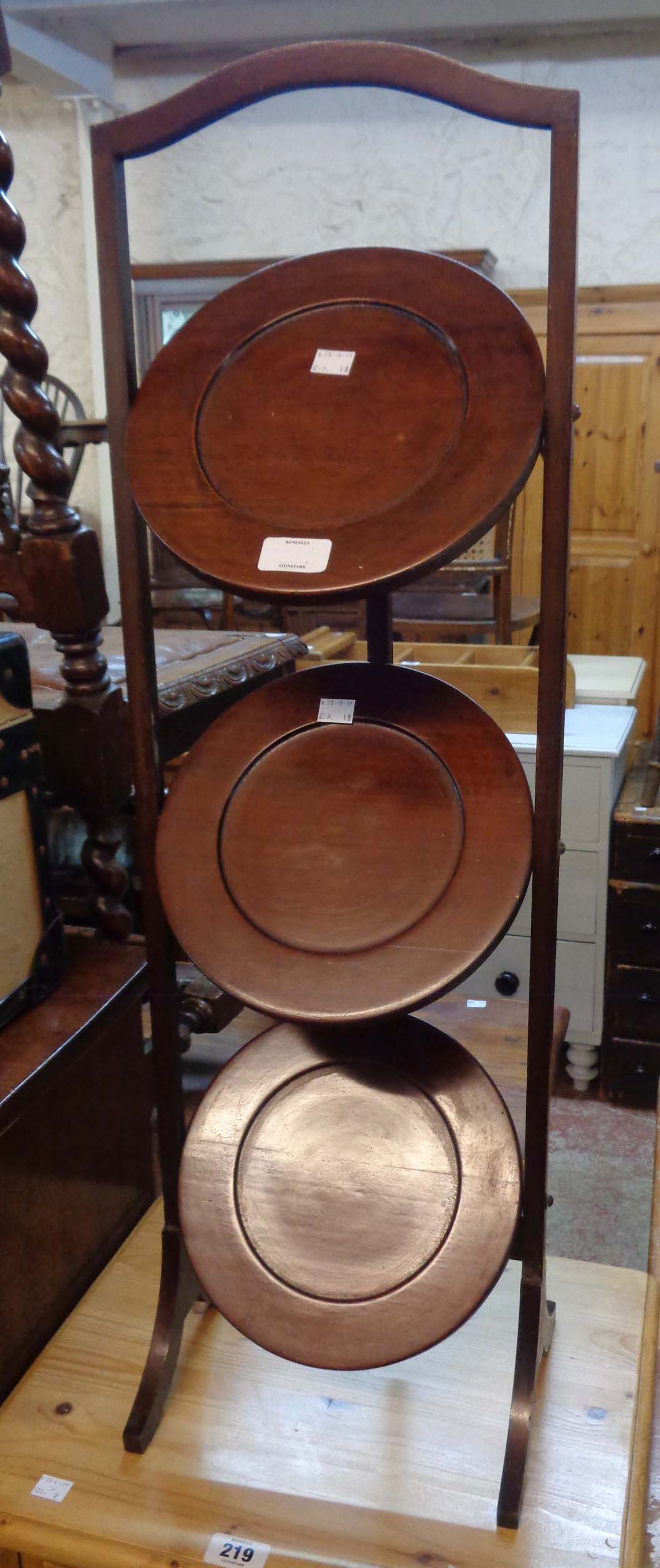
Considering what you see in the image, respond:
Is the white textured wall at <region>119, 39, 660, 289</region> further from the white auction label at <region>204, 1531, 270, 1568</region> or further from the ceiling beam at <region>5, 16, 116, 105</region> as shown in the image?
the white auction label at <region>204, 1531, 270, 1568</region>

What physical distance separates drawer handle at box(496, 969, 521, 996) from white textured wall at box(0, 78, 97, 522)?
3067 mm

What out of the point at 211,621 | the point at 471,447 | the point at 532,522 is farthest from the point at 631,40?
the point at 471,447

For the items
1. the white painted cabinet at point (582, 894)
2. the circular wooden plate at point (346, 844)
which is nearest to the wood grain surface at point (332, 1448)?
the circular wooden plate at point (346, 844)

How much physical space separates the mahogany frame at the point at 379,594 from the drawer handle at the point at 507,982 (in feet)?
4.41

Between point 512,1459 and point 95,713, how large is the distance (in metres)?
0.94

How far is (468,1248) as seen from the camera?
3.22ft

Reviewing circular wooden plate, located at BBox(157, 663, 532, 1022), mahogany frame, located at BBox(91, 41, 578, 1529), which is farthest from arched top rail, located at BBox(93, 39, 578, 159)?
circular wooden plate, located at BBox(157, 663, 532, 1022)

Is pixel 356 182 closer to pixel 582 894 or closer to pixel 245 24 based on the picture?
pixel 245 24

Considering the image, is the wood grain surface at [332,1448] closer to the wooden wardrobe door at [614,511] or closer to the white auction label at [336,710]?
the white auction label at [336,710]

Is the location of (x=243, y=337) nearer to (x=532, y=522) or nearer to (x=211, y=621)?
(x=211, y=621)

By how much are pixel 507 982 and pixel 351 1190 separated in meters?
1.51

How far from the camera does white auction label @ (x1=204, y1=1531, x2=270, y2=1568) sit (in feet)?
3.18

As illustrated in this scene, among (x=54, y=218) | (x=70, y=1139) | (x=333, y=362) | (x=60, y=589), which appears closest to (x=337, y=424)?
(x=333, y=362)

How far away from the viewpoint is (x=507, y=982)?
251 cm
